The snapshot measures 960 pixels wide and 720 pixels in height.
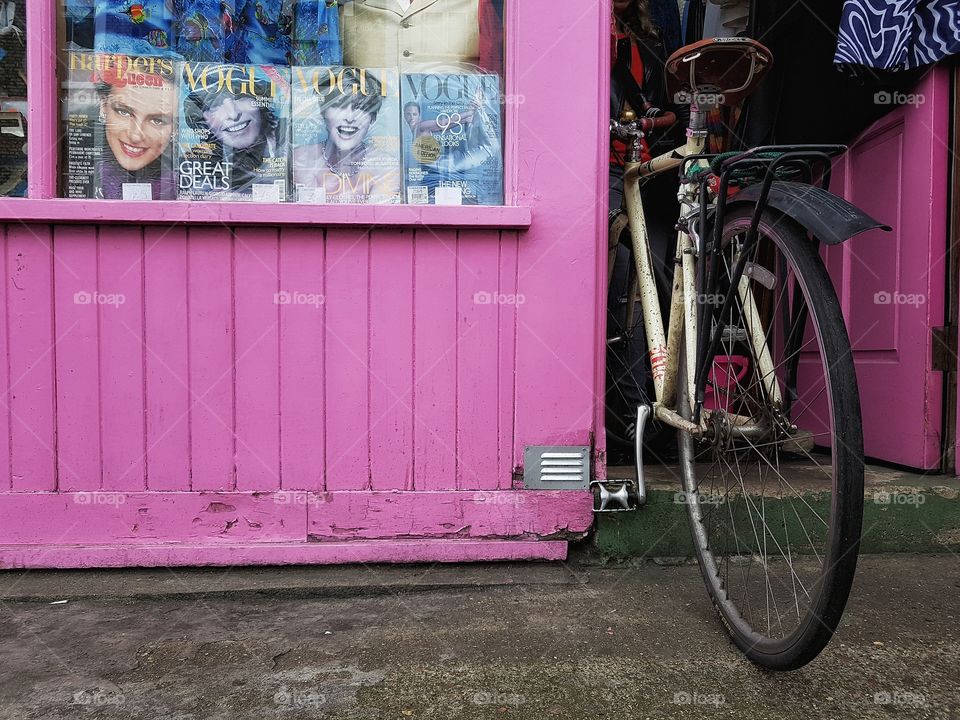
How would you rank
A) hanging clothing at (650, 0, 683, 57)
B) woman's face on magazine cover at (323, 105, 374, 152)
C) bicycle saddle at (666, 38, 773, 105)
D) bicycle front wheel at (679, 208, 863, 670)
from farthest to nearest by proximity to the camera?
hanging clothing at (650, 0, 683, 57) < woman's face on magazine cover at (323, 105, 374, 152) < bicycle saddle at (666, 38, 773, 105) < bicycle front wheel at (679, 208, 863, 670)

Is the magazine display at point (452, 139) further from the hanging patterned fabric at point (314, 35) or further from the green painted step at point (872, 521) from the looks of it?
the green painted step at point (872, 521)

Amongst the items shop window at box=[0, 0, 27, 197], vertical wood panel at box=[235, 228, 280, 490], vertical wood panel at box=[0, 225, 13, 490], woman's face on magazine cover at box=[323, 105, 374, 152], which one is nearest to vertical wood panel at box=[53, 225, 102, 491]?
vertical wood panel at box=[0, 225, 13, 490]

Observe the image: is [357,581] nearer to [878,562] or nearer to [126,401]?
[126,401]

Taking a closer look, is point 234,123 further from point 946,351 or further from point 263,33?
point 946,351

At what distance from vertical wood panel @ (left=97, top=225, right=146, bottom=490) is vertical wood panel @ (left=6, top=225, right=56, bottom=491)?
0.18 metres

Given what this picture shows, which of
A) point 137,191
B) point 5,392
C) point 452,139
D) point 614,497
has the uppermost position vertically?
point 452,139

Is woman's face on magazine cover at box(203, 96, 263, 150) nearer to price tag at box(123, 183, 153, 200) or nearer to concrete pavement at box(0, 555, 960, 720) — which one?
price tag at box(123, 183, 153, 200)

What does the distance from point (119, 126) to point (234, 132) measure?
1.32 feet

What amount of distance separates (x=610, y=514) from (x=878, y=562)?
3.16ft

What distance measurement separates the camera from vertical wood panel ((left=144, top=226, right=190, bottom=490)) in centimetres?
218

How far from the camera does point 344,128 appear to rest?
2.36 m

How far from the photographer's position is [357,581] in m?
2.09

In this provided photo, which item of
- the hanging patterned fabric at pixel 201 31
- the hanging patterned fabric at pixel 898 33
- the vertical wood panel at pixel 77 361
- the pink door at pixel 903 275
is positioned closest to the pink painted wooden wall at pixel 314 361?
the vertical wood panel at pixel 77 361

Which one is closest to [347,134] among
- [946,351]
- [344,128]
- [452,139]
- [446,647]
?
[344,128]
